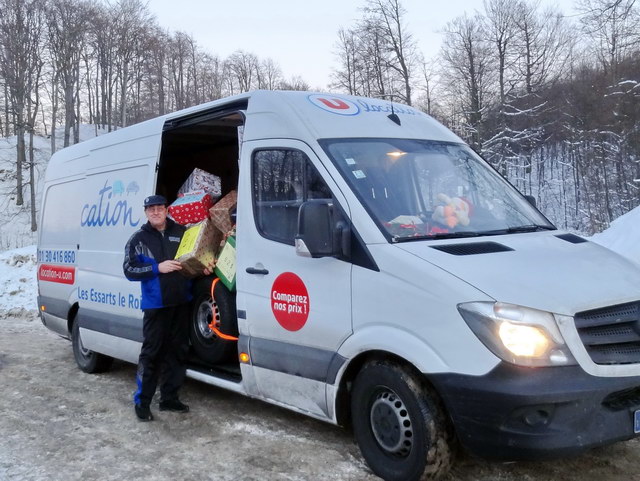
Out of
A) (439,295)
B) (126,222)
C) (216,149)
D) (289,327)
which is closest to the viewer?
(439,295)

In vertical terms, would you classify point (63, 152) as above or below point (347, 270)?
above

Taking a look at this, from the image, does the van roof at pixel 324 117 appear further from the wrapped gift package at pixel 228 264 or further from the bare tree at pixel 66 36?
the bare tree at pixel 66 36

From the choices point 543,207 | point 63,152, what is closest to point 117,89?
point 543,207

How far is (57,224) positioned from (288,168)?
455 cm

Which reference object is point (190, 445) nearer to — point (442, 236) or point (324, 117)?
point (442, 236)

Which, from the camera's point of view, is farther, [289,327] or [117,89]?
[117,89]

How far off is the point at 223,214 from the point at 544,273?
3168 mm

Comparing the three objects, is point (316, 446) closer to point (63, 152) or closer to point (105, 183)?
point (105, 183)

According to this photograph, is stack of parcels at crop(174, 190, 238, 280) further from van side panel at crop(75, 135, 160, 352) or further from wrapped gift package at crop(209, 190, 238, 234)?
van side panel at crop(75, 135, 160, 352)

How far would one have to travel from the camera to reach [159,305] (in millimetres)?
5195

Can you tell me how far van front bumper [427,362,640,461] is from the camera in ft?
10.2

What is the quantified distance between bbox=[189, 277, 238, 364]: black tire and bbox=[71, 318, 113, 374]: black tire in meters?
1.78

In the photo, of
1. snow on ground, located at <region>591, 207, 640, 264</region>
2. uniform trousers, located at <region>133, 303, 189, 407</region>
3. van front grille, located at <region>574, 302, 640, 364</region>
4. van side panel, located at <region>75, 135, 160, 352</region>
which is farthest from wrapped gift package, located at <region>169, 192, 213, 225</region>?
snow on ground, located at <region>591, 207, 640, 264</region>

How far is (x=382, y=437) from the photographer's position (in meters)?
3.75
